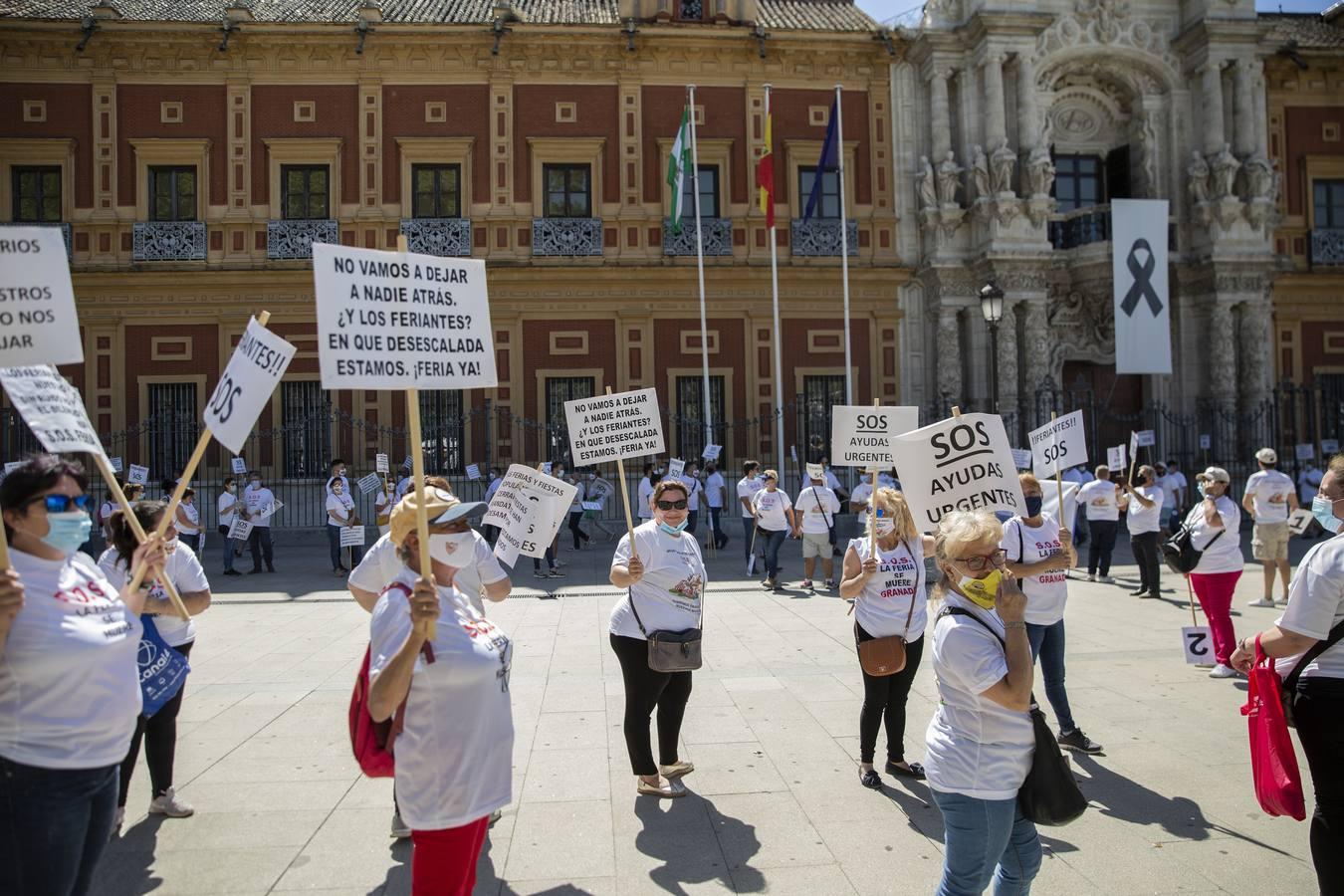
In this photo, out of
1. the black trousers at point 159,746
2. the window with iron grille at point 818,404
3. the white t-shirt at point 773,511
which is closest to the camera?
the black trousers at point 159,746

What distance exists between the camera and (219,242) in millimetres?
23062

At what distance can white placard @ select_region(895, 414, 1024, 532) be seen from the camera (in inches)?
206

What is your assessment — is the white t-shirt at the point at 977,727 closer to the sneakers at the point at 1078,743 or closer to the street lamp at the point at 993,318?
the sneakers at the point at 1078,743

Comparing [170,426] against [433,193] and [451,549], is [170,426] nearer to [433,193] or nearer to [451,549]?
[433,193]

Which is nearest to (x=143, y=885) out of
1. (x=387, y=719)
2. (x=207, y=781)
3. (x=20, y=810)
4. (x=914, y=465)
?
(x=207, y=781)

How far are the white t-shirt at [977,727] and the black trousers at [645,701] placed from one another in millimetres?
2299

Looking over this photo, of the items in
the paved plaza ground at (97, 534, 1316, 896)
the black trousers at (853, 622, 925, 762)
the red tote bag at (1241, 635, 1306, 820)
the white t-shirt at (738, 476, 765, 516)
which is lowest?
the paved plaza ground at (97, 534, 1316, 896)

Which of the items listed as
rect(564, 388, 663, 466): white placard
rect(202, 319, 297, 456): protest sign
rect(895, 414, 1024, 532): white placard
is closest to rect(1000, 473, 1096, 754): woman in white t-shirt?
rect(895, 414, 1024, 532): white placard

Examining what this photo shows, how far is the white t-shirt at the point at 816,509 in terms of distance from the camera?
1373cm

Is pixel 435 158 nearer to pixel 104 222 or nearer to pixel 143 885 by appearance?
pixel 104 222

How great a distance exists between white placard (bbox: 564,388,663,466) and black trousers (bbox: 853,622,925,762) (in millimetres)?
2205

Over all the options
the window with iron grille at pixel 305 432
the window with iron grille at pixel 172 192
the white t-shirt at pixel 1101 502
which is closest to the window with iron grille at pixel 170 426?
the window with iron grille at pixel 305 432

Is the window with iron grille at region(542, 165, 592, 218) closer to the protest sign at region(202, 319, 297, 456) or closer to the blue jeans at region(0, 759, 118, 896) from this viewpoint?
the protest sign at region(202, 319, 297, 456)

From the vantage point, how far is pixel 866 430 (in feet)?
23.7
